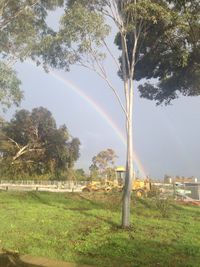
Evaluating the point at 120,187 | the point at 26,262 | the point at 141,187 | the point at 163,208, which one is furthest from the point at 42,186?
the point at 26,262

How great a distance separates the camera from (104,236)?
11727 mm

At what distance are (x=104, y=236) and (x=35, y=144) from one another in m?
49.4

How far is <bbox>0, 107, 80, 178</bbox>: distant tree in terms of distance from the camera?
60.2 meters

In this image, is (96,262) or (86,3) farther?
(86,3)

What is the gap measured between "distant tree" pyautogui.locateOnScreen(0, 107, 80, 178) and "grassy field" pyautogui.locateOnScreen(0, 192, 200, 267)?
41827mm

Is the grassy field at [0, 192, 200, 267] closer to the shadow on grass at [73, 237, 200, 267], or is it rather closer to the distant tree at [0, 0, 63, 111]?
the shadow on grass at [73, 237, 200, 267]

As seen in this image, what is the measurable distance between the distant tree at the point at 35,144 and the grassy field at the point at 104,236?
137 ft

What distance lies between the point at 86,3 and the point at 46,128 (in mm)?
43828

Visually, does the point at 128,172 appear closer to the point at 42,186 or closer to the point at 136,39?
the point at 136,39

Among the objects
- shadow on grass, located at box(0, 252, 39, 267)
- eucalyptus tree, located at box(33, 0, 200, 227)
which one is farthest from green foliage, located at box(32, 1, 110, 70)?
shadow on grass, located at box(0, 252, 39, 267)

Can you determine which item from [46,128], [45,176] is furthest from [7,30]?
[45,176]

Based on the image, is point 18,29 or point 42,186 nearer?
point 18,29

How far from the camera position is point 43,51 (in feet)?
62.3

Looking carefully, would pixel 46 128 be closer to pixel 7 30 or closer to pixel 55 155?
pixel 55 155
